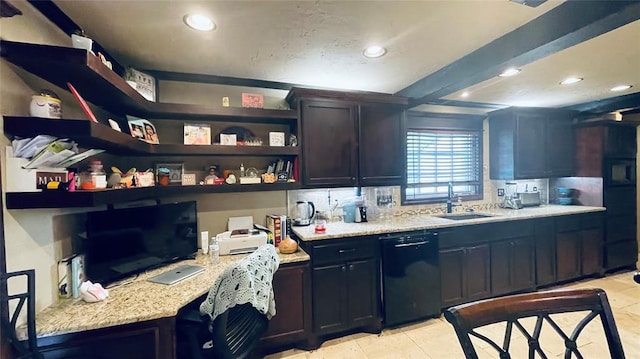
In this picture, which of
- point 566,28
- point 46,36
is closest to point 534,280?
point 566,28

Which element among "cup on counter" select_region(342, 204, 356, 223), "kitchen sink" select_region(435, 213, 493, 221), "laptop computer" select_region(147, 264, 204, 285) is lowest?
"laptop computer" select_region(147, 264, 204, 285)

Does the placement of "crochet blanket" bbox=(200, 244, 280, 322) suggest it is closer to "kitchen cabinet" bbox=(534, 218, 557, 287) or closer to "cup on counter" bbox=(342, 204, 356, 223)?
"cup on counter" bbox=(342, 204, 356, 223)

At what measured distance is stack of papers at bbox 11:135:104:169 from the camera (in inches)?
51.1

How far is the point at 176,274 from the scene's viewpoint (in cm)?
193

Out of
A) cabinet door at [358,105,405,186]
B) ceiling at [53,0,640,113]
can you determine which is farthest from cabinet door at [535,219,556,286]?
cabinet door at [358,105,405,186]

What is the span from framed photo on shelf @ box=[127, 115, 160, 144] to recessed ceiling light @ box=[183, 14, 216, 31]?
86cm

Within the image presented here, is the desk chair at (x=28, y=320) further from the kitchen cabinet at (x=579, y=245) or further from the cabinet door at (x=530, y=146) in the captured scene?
the kitchen cabinet at (x=579, y=245)

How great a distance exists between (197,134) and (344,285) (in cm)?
186

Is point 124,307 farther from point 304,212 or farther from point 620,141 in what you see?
point 620,141

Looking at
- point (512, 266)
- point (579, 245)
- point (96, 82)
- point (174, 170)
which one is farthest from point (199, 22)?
point (579, 245)

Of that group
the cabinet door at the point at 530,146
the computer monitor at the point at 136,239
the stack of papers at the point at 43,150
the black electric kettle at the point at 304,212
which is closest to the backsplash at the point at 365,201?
the black electric kettle at the point at 304,212

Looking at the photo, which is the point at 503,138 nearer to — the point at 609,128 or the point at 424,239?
the point at 609,128

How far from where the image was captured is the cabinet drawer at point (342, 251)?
2.37 metres

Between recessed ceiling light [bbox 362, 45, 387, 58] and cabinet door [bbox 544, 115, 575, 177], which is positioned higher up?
recessed ceiling light [bbox 362, 45, 387, 58]
